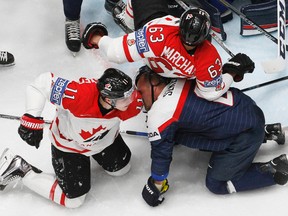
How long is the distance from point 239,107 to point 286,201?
39 cm

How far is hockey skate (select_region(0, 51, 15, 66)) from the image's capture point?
7.96ft

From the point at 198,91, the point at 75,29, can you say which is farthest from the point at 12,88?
the point at 198,91

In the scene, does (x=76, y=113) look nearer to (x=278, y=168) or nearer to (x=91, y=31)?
(x=91, y=31)

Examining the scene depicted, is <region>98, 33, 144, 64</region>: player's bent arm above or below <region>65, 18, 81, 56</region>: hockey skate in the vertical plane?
above

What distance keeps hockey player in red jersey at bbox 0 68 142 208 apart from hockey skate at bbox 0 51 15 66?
548 millimetres

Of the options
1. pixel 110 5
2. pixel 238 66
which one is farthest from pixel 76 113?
pixel 110 5

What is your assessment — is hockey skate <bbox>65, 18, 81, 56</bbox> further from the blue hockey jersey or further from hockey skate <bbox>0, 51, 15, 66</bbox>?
the blue hockey jersey

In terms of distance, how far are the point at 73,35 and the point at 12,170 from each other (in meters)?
0.78

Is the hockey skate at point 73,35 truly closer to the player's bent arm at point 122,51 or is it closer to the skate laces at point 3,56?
the skate laces at point 3,56

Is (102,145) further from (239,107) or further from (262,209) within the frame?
(262,209)

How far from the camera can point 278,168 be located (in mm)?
1850

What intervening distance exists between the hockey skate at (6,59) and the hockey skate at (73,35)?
0.87 feet

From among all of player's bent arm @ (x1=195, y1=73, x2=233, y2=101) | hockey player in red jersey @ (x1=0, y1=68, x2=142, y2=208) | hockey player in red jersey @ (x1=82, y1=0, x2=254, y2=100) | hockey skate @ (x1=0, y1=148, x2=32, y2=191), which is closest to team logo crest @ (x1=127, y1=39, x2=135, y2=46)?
hockey player in red jersey @ (x1=82, y1=0, x2=254, y2=100)

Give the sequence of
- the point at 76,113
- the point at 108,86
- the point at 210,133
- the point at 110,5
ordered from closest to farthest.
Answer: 1. the point at 108,86
2. the point at 76,113
3. the point at 210,133
4. the point at 110,5
